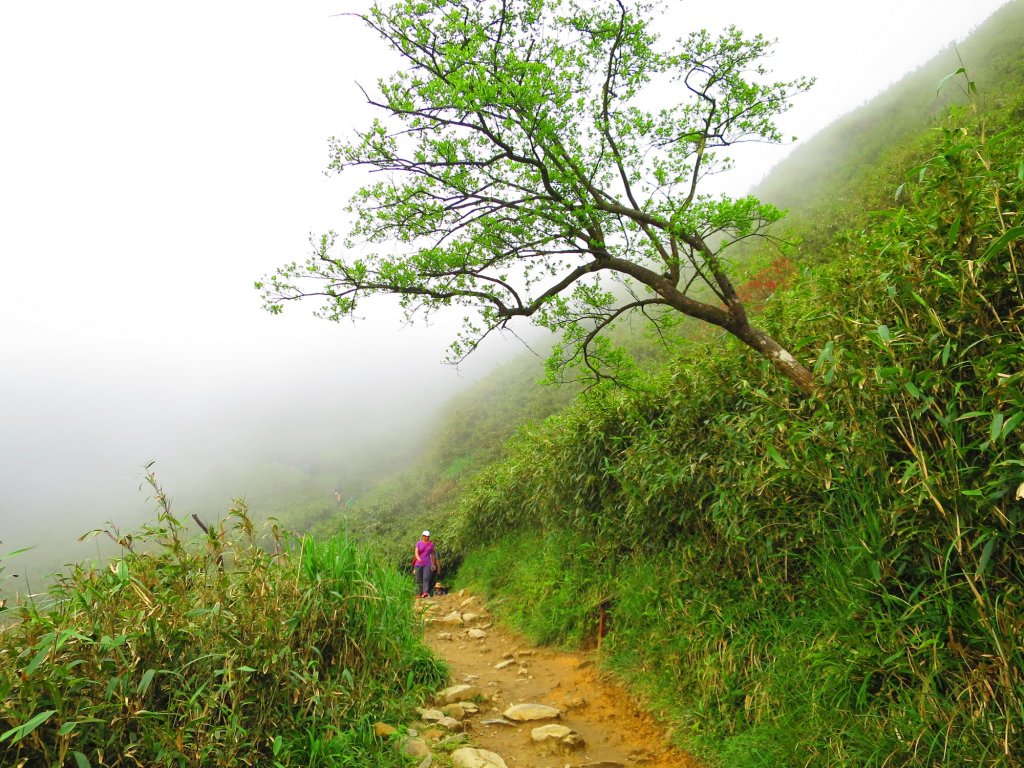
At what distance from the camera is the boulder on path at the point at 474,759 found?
324 cm

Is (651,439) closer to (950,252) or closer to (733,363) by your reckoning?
(733,363)

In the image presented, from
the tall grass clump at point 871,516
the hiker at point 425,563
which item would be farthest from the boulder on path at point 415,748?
the hiker at point 425,563

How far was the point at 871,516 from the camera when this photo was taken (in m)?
2.81

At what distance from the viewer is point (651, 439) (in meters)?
5.23

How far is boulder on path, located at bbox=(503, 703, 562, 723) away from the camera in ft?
13.8

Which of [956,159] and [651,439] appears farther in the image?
[651,439]

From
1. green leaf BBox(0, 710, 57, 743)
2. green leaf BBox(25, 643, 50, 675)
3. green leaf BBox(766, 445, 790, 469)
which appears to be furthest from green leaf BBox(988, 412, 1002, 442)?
green leaf BBox(25, 643, 50, 675)

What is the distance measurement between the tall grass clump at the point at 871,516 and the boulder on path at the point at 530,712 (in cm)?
83

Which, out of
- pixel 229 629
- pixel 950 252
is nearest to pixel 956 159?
pixel 950 252

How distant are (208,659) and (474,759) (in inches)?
67.3

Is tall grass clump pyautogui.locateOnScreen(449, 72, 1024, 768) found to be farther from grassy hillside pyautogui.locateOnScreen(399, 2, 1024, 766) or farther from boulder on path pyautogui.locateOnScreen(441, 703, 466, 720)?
boulder on path pyautogui.locateOnScreen(441, 703, 466, 720)

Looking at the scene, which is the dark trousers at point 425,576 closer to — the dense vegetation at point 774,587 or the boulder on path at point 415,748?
the dense vegetation at point 774,587

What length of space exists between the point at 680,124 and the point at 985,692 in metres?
5.67

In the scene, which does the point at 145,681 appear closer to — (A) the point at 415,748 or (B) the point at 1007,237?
(A) the point at 415,748
